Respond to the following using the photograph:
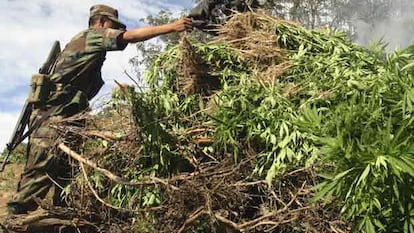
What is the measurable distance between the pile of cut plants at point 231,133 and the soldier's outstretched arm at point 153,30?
0.50ft

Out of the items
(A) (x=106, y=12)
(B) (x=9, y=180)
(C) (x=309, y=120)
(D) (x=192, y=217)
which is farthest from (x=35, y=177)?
(B) (x=9, y=180)

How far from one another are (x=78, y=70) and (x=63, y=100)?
251 mm

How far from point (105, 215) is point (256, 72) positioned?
4.33 feet

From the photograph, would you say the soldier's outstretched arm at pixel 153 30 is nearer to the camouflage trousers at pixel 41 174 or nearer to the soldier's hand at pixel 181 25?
the soldier's hand at pixel 181 25

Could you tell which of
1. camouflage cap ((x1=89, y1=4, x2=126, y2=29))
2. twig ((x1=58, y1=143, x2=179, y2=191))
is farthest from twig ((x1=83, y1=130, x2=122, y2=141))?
camouflage cap ((x1=89, y1=4, x2=126, y2=29))

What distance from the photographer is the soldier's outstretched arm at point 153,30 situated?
14.1 ft

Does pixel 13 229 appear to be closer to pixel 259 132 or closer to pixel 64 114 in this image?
pixel 64 114

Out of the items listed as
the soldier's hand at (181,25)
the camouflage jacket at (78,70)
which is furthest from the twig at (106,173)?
the soldier's hand at (181,25)

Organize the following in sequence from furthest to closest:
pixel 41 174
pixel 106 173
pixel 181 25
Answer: pixel 41 174, pixel 181 25, pixel 106 173

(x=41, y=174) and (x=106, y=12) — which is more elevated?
(x=106, y=12)

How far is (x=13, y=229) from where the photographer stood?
441cm

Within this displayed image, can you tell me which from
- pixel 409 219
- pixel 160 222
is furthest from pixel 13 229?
pixel 409 219

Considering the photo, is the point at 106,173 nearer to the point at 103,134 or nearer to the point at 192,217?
the point at 103,134

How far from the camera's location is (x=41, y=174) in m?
4.60
